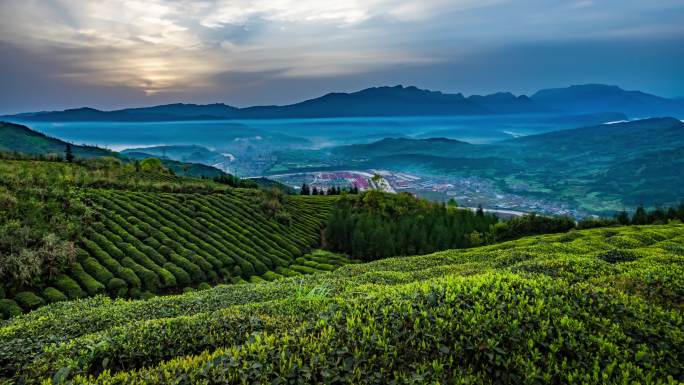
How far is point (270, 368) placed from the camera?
5180 millimetres

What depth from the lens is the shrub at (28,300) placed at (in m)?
17.5

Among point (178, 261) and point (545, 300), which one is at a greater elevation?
point (545, 300)

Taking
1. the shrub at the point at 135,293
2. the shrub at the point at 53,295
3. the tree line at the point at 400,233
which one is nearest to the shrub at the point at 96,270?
the shrub at the point at 135,293

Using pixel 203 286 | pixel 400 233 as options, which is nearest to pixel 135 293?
pixel 203 286

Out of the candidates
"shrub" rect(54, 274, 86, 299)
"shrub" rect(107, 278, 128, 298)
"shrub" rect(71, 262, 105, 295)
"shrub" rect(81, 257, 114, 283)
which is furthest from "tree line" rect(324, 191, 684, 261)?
"shrub" rect(54, 274, 86, 299)

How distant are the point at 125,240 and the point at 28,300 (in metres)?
9.73

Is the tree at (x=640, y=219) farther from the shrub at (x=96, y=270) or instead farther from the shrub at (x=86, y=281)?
the shrub at (x=86, y=281)

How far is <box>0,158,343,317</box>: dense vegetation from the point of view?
19.5 meters

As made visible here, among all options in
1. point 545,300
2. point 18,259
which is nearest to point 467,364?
point 545,300

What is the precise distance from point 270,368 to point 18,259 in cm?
1949

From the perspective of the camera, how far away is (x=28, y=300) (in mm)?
17719

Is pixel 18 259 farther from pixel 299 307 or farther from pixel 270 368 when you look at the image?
pixel 270 368

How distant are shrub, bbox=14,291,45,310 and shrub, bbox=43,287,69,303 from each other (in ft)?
1.19

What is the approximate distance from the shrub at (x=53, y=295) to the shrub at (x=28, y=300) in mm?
362
